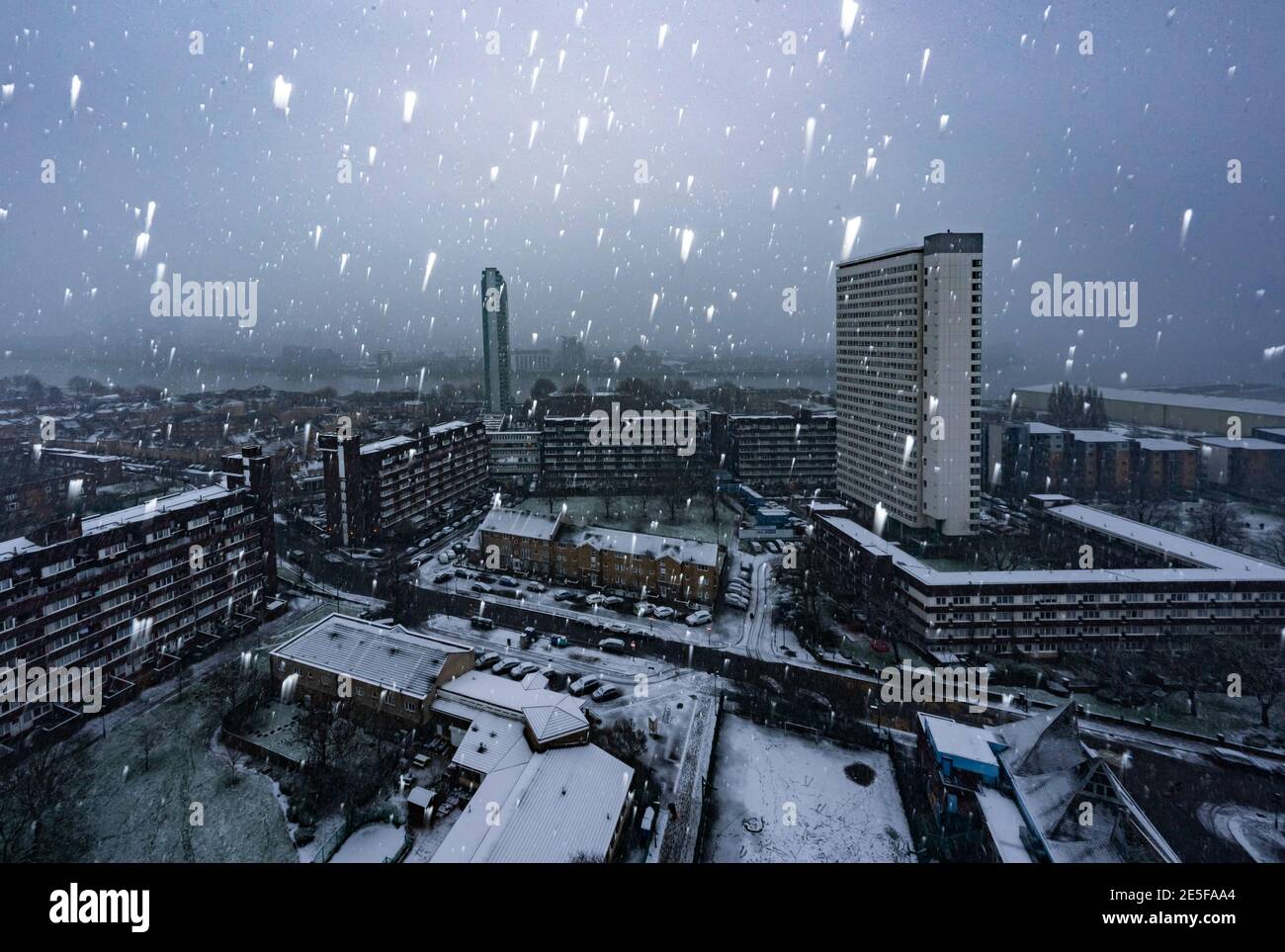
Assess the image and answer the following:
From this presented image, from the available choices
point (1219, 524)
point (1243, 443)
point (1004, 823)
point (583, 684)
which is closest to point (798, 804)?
point (1004, 823)

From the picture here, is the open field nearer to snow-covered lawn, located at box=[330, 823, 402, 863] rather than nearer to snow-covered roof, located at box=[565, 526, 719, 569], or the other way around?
snow-covered lawn, located at box=[330, 823, 402, 863]

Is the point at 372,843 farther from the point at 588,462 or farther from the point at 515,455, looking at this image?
the point at 515,455

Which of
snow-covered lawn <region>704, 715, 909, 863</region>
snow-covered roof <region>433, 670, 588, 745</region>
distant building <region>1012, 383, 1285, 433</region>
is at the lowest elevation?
snow-covered lawn <region>704, 715, 909, 863</region>

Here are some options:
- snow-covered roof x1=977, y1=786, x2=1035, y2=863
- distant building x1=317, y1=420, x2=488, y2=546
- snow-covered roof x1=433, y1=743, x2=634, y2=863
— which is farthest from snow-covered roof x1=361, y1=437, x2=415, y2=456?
snow-covered roof x1=977, y1=786, x2=1035, y2=863

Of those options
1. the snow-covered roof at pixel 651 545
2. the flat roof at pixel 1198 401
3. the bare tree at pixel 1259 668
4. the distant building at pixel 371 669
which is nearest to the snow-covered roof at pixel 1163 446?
the flat roof at pixel 1198 401
